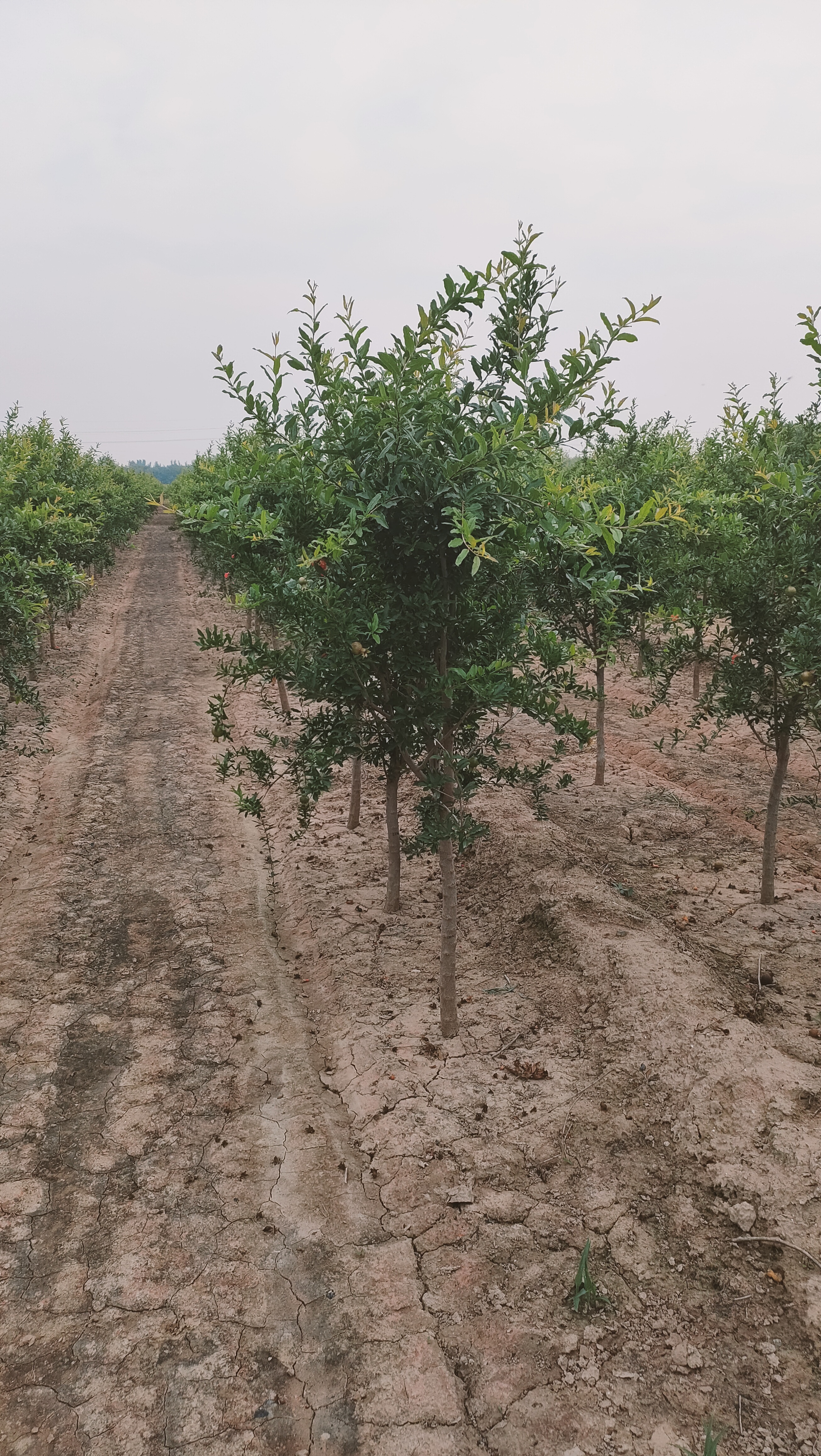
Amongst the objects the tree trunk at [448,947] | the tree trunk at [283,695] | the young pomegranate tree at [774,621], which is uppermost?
the young pomegranate tree at [774,621]

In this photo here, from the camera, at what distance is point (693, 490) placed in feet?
47.7

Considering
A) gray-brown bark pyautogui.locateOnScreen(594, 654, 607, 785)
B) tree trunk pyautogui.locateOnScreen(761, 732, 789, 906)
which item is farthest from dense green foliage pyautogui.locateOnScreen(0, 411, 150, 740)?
tree trunk pyautogui.locateOnScreen(761, 732, 789, 906)

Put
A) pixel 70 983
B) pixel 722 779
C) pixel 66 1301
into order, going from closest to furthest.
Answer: pixel 66 1301 < pixel 70 983 < pixel 722 779

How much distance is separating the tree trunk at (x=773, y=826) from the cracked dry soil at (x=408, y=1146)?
224 millimetres

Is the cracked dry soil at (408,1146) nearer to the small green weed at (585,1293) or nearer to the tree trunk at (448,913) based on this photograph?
the small green weed at (585,1293)

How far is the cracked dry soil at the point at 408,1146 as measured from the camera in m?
3.99

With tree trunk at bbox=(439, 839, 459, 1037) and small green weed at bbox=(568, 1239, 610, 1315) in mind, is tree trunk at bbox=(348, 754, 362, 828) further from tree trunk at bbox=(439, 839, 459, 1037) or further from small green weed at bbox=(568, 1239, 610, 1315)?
small green weed at bbox=(568, 1239, 610, 1315)

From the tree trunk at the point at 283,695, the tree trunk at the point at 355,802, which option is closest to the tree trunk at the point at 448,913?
the tree trunk at the point at 355,802

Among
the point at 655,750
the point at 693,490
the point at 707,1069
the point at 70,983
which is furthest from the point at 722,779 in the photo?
the point at 70,983

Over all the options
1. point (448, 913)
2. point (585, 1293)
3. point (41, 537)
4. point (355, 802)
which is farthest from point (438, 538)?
point (41, 537)

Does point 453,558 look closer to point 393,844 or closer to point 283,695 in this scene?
point 393,844

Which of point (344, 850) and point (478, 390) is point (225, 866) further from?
point (478, 390)

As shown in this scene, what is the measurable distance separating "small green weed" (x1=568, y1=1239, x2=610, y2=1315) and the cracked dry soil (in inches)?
3.0

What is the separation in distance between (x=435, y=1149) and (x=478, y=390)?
5.28 m
